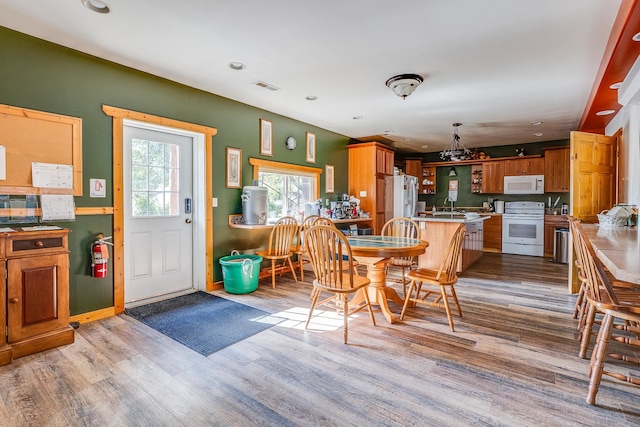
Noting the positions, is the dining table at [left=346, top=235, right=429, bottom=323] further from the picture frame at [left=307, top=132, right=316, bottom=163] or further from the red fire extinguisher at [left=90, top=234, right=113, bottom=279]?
the picture frame at [left=307, top=132, right=316, bottom=163]

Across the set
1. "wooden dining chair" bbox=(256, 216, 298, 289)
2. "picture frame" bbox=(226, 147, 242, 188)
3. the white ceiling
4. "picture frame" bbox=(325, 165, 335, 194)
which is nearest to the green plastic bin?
"wooden dining chair" bbox=(256, 216, 298, 289)

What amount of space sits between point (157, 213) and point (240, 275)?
3.91 feet

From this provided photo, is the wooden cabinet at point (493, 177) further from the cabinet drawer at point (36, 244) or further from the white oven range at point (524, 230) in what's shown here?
the cabinet drawer at point (36, 244)

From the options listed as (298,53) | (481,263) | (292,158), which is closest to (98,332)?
(298,53)

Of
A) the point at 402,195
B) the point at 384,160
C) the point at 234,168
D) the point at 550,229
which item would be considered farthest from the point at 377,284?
the point at 550,229

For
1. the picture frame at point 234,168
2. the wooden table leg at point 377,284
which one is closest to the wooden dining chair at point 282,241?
the picture frame at point 234,168

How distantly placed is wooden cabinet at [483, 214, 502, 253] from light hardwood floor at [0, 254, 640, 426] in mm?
4503

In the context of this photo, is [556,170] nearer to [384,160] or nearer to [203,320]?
[384,160]

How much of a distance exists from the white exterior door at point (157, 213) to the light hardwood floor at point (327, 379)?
69cm

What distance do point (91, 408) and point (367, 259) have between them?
2296 mm

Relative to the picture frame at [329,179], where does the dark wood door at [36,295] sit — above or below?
below

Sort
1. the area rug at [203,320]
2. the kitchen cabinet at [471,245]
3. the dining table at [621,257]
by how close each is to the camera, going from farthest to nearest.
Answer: the kitchen cabinet at [471,245]
the area rug at [203,320]
the dining table at [621,257]

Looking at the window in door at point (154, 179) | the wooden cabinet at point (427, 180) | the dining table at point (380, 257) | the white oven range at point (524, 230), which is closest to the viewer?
the dining table at point (380, 257)

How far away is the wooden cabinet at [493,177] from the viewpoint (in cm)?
745
